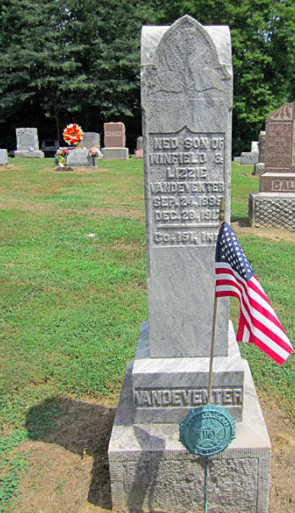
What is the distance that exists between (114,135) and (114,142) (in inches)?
14.4

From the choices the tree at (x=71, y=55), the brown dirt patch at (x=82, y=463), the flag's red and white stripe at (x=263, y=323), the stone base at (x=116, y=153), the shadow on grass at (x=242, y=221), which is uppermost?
the tree at (x=71, y=55)

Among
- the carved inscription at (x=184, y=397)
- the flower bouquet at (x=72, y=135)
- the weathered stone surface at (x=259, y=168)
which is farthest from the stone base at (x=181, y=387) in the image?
the flower bouquet at (x=72, y=135)

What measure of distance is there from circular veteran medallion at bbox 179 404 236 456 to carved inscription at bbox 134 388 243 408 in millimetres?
362

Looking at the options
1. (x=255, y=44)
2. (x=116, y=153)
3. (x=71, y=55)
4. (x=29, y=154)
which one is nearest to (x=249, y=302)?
(x=116, y=153)

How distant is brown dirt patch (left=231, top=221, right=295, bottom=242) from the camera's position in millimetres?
8086

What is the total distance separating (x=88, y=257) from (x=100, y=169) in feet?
39.5

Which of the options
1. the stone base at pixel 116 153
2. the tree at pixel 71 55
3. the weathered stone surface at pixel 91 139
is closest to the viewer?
the stone base at pixel 116 153

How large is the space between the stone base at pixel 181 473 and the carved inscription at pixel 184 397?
0.15 m

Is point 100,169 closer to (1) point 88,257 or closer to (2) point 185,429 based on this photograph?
(1) point 88,257

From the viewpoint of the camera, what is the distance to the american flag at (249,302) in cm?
216

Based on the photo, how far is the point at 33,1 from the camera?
2881 cm

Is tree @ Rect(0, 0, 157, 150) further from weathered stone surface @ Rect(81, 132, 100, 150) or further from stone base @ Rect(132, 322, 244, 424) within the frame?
stone base @ Rect(132, 322, 244, 424)

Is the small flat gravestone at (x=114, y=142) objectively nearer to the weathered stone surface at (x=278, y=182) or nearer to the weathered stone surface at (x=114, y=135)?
the weathered stone surface at (x=114, y=135)

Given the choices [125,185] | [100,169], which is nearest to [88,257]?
[125,185]
